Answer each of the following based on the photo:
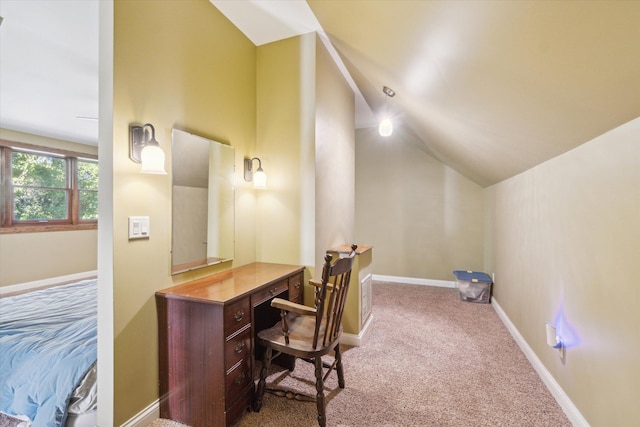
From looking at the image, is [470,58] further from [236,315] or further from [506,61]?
[236,315]

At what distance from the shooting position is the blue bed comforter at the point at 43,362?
1.45 metres

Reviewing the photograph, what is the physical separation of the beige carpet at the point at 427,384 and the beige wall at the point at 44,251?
4363mm

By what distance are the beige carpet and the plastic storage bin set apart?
0.67 metres

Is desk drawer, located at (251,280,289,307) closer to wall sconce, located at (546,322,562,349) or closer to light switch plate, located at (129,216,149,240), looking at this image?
light switch plate, located at (129,216,149,240)

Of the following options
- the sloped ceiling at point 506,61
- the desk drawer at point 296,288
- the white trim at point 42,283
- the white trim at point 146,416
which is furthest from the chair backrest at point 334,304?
the white trim at point 42,283

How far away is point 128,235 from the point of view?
1.50 meters

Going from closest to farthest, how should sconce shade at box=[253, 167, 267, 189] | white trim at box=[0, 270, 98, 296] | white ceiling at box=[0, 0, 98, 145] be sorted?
white ceiling at box=[0, 0, 98, 145] < sconce shade at box=[253, 167, 267, 189] < white trim at box=[0, 270, 98, 296]

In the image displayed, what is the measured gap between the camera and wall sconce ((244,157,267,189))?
236 cm

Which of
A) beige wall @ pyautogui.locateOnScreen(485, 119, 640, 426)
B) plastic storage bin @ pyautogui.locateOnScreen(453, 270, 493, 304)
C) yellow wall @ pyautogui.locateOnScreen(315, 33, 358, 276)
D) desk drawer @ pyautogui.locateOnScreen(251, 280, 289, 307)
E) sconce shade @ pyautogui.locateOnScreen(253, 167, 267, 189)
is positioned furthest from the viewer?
plastic storage bin @ pyautogui.locateOnScreen(453, 270, 493, 304)

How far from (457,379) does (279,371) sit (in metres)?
1.33

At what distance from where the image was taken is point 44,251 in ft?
14.5

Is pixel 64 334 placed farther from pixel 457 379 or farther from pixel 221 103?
pixel 457 379

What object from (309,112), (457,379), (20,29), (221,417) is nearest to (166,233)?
(221,417)

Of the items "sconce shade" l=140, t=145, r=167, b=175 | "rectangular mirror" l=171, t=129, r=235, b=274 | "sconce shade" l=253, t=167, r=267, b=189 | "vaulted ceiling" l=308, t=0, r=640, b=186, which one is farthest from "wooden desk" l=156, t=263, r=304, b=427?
"vaulted ceiling" l=308, t=0, r=640, b=186
